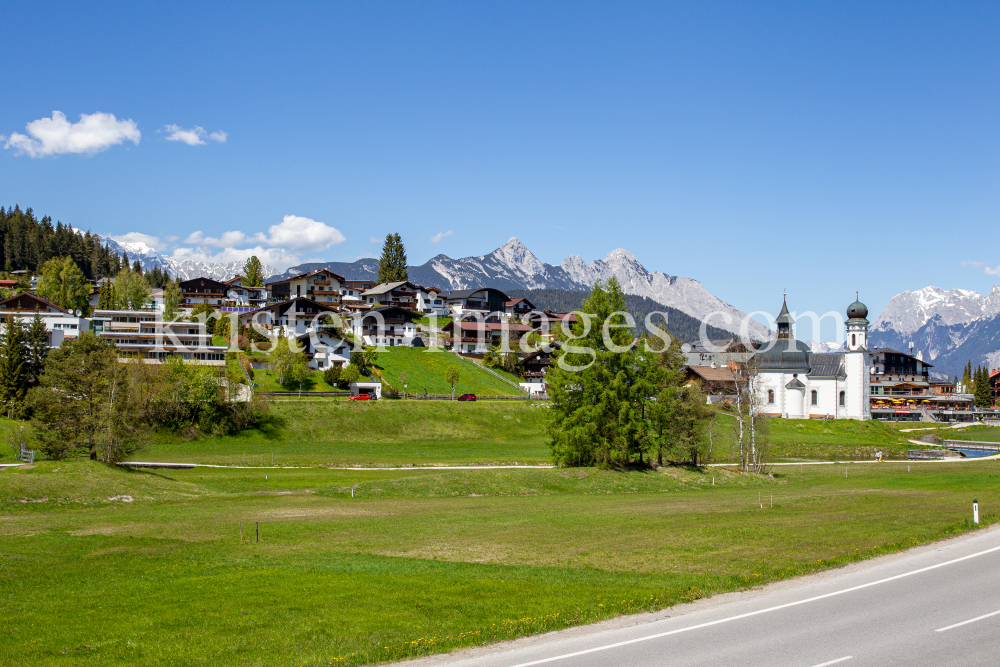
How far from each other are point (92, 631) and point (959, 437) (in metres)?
126

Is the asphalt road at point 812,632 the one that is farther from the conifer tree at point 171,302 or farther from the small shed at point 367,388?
the conifer tree at point 171,302

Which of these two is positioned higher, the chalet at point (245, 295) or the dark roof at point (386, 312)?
the chalet at point (245, 295)

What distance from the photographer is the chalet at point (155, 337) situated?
10344 cm

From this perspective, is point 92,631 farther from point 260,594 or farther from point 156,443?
point 156,443

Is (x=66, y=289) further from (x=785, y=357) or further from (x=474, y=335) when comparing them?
(x=785, y=357)

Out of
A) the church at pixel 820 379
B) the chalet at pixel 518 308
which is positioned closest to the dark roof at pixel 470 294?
the chalet at pixel 518 308

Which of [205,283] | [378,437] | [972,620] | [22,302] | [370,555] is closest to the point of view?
[972,620]

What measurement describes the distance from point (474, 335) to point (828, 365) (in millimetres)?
62536

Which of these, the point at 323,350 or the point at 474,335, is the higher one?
the point at 474,335

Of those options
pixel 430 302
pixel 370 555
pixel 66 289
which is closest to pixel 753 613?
pixel 370 555

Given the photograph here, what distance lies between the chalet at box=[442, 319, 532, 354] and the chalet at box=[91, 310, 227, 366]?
4415 centimetres

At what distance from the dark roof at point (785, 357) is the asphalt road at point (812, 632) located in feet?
364

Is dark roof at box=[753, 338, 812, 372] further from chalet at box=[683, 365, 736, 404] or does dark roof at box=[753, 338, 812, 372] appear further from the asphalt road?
the asphalt road

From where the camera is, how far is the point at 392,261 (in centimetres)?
18225
